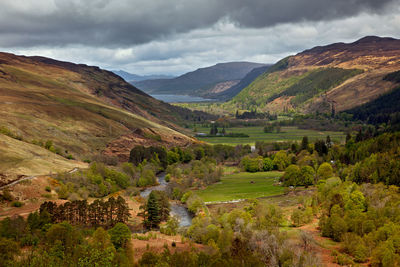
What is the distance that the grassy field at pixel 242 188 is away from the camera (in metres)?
131

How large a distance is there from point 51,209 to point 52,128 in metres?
113

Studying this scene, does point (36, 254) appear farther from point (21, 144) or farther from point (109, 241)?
point (21, 144)

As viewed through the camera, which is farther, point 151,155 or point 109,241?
point 151,155

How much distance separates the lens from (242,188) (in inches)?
5581

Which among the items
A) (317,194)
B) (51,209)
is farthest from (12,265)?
(317,194)

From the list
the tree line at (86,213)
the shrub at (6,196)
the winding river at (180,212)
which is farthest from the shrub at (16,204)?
the winding river at (180,212)

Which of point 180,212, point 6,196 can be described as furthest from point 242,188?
point 6,196

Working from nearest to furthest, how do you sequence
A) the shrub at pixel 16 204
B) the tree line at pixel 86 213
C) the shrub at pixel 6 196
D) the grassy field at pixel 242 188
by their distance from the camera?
the tree line at pixel 86 213, the shrub at pixel 16 204, the shrub at pixel 6 196, the grassy field at pixel 242 188

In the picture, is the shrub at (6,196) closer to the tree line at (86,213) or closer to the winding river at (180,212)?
the tree line at (86,213)

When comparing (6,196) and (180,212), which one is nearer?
(6,196)

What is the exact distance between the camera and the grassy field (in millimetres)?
131250

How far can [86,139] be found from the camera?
197 metres

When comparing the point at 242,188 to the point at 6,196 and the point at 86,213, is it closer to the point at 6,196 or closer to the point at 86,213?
the point at 86,213

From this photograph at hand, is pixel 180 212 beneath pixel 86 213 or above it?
beneath
